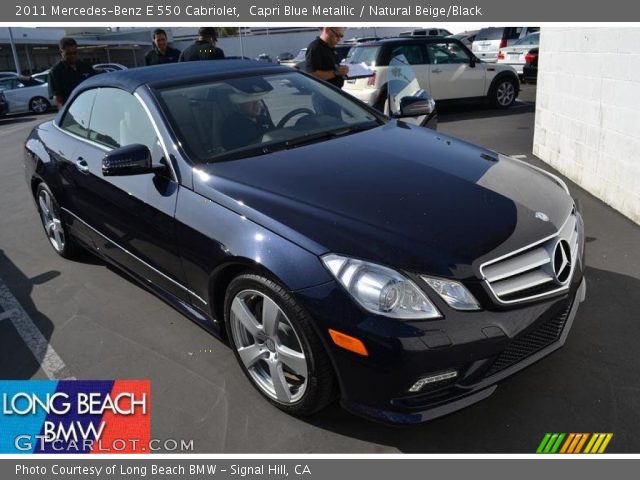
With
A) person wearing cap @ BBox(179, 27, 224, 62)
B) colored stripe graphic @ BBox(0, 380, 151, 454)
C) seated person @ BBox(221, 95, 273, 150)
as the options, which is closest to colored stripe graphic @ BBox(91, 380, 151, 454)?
colored stripe graphic @ BBox(0, 380, 151, 454)

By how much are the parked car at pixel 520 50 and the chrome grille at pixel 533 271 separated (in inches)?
543

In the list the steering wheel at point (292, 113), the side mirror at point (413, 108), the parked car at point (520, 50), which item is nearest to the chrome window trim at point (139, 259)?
the steering wheel at point (292, 113)

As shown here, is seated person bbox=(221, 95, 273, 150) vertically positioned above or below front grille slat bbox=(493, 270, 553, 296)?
above

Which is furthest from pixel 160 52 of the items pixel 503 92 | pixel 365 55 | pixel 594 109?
pixel 503 92

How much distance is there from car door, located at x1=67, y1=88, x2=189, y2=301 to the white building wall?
3.92 metres

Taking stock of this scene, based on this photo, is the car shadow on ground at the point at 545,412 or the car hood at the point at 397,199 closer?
the car hood at the point at 397,199

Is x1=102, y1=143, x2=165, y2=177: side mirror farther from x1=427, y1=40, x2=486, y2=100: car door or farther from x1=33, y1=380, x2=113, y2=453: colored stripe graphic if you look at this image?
x1=427, y1=40, x2=486, y2=100: car door

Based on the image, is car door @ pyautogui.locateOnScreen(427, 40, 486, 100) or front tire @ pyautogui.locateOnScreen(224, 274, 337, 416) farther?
car door @ pyautogui.locateOnScreen(427, 40, 486, 100)

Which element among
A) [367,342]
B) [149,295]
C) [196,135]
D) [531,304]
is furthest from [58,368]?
[531,304]

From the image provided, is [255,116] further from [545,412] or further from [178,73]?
[545,412]

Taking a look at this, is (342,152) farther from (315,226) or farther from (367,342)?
(367,342)

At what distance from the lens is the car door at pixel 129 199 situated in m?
3.14

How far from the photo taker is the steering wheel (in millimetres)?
3551

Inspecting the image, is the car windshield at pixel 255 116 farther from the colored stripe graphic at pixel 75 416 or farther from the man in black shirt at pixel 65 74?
the man in black shirt at pixel 65 74
